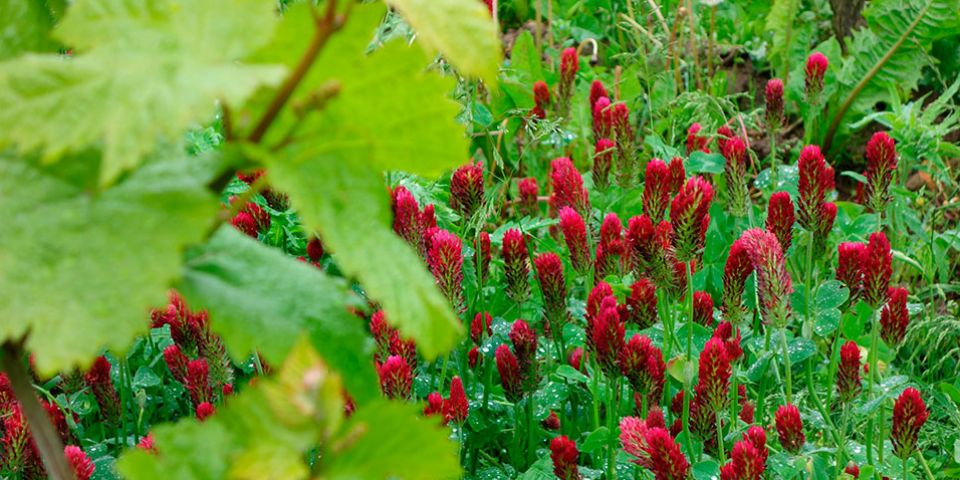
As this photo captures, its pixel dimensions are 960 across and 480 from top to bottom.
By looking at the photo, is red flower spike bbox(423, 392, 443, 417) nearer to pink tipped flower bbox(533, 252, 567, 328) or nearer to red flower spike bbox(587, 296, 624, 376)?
red flower spike bbox(587, 296, 624, 376)

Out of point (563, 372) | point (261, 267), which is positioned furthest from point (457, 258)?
point (261, 267)

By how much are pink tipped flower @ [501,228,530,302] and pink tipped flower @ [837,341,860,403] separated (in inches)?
25.8

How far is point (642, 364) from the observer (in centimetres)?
198

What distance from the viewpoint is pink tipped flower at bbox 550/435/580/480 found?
6.34 feet

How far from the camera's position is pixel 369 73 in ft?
2.16

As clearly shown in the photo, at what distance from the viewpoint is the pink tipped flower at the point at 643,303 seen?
2234mm

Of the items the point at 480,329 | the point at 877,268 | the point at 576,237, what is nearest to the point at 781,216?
the point at 877,268

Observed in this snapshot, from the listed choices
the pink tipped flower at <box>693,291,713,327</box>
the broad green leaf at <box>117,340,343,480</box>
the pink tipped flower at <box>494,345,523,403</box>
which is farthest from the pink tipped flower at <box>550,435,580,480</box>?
the broad green leaf at <box>117,340,343,480</box>

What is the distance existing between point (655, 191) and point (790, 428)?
575mm

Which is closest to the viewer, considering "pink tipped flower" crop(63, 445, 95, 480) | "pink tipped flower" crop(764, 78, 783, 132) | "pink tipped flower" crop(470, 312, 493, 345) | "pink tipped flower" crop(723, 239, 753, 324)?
"pink tipped flower" crop(63, 445, 95, 480)

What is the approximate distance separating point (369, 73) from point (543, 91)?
239cm

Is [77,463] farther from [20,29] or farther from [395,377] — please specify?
[20,29]

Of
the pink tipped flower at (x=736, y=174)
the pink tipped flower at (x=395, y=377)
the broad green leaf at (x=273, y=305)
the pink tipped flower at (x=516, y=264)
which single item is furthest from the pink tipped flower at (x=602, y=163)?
the broad green leaf at (x=273, y=305)

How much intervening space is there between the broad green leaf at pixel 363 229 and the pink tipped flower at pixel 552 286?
1.57 metres
